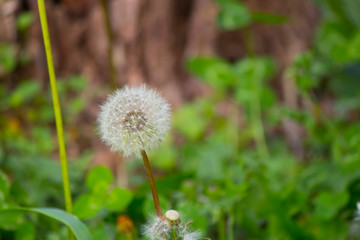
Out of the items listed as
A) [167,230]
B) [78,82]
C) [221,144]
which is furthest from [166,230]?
[78,82]

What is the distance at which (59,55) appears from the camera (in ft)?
12.6

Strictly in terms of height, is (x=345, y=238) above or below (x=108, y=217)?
below

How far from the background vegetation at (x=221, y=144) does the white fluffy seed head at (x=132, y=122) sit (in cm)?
35

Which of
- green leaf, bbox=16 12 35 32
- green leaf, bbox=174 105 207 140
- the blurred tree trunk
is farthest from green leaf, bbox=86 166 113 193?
green leaf, bbox=16 12 35 32

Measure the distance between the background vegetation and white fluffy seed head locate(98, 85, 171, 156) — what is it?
1.13 ft

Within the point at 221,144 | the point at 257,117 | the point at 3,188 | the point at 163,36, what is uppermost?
the point at 163,36

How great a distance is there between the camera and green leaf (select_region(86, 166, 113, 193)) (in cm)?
131

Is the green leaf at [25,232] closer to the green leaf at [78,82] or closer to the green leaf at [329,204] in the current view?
the green leaf at [329,204]

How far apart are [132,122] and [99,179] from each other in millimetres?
469

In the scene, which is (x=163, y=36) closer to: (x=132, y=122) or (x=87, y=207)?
(x=87, y=207)

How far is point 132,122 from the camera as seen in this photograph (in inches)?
36.0

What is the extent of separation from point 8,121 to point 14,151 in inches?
30.5

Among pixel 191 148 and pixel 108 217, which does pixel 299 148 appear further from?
pixel 108 217

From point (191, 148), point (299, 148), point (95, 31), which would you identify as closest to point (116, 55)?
point (95, 31)
